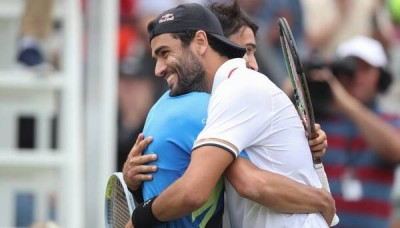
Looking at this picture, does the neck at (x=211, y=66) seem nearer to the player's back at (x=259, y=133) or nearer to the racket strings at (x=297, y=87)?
the player's back at (x=259, y=133)

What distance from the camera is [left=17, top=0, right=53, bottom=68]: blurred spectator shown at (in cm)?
936

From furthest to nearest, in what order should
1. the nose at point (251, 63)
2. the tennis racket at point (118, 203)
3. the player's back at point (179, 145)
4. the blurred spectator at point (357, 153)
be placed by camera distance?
the blurred spectator at point (357, 153) → the nose at point (251, 63) → the tennis racket at point (118, 203) → the player's back at point (179, 145)

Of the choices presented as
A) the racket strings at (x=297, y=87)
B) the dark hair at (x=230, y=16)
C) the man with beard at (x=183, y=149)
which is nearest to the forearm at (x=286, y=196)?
the man with beard at (x=183, y=149)

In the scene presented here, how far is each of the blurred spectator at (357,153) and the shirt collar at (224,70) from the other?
12.0ft

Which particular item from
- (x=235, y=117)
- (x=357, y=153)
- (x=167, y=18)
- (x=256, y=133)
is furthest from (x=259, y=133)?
(x=357, y=153)

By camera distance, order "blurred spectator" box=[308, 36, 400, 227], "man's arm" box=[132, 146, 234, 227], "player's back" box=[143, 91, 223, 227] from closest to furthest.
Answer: "man's arm" box=[132, 146, 234, 227], "player's back" box=[143, 91, 223, 227], "blurred spectator" box=[308, 36, 400, 227]

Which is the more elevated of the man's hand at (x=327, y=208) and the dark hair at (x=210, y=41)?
the dark hair at (x=210, y=41)

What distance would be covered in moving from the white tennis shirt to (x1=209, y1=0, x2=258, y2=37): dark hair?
44 cm

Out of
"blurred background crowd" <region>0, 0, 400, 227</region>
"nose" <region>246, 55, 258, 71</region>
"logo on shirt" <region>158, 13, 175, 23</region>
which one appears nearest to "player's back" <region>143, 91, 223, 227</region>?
"logo on shirt" <region>158, 13, 175, 23</region>

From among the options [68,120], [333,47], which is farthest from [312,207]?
[333,47]

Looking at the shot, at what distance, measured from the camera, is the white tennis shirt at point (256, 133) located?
5246 mm

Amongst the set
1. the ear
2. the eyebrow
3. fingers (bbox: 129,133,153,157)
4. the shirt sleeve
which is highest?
the ear

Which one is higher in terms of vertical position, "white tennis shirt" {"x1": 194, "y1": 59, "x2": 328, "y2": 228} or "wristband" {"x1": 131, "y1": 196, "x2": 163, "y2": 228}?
"white tennis shirt" {"x1": 194, "y1": 59, "x2": 328, "y2": 228}

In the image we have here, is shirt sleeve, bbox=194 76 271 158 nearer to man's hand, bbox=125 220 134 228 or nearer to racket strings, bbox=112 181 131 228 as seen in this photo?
man's hand, bbox=125 220 134 228
